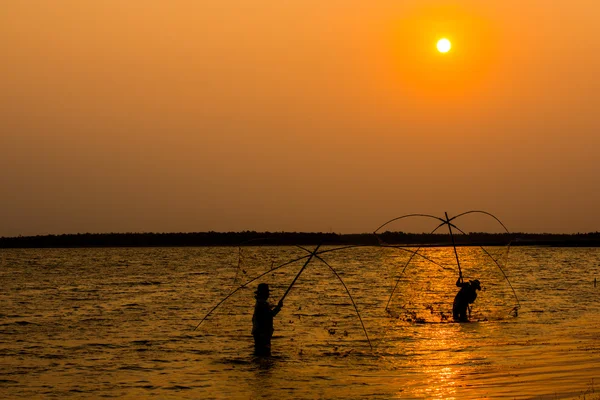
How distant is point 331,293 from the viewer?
40281 millimetres

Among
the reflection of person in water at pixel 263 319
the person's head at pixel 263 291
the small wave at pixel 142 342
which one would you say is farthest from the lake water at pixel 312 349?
the person's head at pixel 263 291

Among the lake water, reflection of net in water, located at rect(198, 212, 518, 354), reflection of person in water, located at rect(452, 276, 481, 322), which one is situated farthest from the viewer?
reflection of person in water, located at rect(452, 276, 481, 322)

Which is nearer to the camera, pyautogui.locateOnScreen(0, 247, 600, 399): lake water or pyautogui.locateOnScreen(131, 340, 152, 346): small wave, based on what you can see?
pyautogui.locateOnScreen(0, 247, 600, 399): lake water

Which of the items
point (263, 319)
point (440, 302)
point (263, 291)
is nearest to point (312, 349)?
point (263, 319)

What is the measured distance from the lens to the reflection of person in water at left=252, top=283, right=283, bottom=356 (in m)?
15.6

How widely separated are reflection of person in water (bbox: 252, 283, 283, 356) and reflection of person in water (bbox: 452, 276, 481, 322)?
23.1ft

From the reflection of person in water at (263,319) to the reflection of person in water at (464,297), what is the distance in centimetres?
705

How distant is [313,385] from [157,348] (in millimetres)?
6904

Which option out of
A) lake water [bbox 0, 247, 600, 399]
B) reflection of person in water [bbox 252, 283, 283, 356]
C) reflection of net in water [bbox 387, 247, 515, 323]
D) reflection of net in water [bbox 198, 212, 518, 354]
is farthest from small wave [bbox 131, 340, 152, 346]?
reflection of net in water [bbox 387, 247, 515, 323]

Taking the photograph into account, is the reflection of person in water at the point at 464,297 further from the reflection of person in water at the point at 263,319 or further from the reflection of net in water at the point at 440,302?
the reflection of person in water at the point at 263,319

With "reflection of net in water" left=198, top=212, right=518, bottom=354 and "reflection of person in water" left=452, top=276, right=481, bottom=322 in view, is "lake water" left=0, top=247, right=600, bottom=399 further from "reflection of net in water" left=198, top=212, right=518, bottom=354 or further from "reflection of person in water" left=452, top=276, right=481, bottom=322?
"reflection of person in water" left=452, top=276, right=481, bottom=322

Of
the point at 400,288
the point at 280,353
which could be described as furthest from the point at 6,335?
the point at 400,288

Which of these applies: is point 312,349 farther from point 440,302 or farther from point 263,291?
point 440,302

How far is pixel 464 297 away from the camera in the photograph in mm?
23219
